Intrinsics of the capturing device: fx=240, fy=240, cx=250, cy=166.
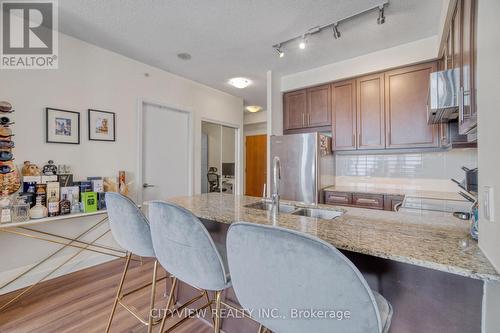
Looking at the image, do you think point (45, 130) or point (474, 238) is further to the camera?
point (45, 130)

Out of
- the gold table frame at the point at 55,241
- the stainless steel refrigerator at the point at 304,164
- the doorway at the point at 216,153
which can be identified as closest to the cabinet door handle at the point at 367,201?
the stainless steel refrigerator at the point at 304,164

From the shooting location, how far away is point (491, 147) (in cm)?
73

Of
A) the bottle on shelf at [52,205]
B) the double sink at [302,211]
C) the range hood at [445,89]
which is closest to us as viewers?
→ the range hood at [445,89]

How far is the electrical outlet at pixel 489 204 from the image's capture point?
720 mm

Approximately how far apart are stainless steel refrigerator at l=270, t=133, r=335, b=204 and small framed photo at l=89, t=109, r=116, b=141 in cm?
204

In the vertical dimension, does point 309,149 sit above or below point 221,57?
below

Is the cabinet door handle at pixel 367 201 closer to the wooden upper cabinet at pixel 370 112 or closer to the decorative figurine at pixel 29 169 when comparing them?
the wooden upper cabinet at pixel 370 112

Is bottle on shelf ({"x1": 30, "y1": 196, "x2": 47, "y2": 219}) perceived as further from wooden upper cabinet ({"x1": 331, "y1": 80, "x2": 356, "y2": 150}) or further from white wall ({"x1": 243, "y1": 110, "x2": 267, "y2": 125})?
white wall ({"x1": 243, "y1": 110, "x2": 267, "y2": 125})

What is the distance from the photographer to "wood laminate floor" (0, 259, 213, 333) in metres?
1.68

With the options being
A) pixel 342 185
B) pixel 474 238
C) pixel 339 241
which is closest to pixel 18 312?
pixel 339 241

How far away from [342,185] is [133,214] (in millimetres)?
2904

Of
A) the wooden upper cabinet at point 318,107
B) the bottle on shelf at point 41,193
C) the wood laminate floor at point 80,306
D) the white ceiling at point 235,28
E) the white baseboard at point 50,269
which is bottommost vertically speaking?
the wood laminate floor at point 80,306

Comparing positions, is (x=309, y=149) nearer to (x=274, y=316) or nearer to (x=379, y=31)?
(x=379, y=31)

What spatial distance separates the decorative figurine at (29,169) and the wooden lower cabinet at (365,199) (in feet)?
10.1
